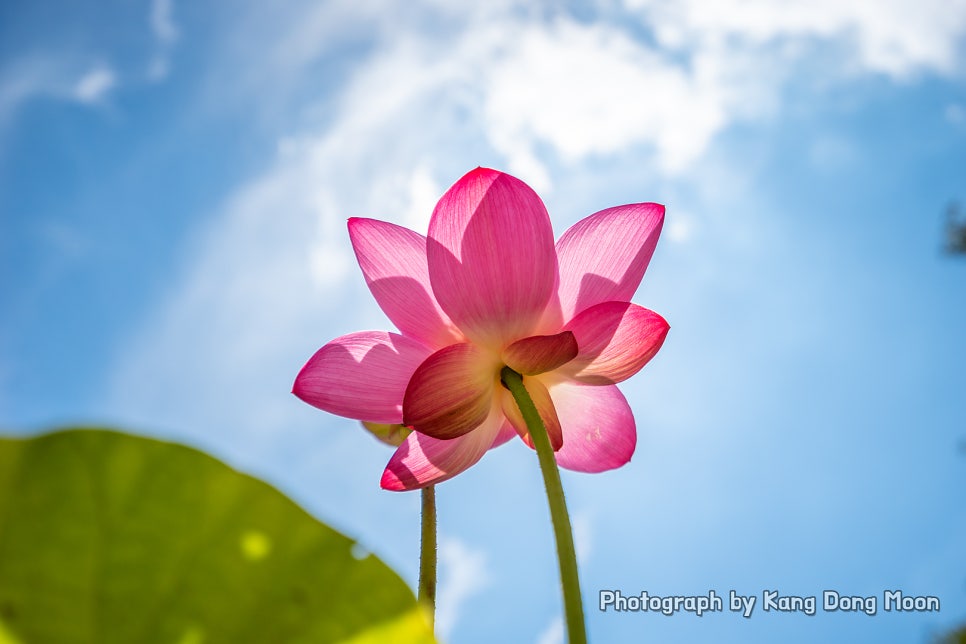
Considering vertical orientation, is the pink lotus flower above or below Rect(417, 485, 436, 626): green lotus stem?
above

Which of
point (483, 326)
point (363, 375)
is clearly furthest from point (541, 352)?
point (363, 375)

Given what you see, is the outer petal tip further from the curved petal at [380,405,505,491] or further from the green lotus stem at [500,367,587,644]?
the green lotus stem at [500,367,587,644]

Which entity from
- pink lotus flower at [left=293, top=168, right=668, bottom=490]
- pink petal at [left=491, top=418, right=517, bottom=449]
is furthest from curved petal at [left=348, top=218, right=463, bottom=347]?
pink petal at [left=491, top=418, right=517, bottom=449]

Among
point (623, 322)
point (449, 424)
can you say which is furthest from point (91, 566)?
point (623, 322)

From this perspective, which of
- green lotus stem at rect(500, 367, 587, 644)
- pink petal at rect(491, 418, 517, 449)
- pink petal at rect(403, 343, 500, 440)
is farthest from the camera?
pink petal at rect(491, 418, 517, 449)

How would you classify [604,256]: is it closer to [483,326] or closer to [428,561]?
[483,326]

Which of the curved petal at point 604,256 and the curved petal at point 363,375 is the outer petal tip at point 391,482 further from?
the curved petal at point 604,256

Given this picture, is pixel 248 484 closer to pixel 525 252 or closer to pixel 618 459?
pixel 525 252
